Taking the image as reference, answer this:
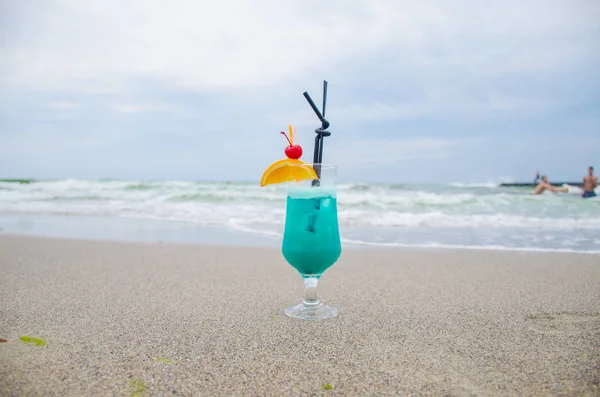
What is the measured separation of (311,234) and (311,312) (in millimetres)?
396

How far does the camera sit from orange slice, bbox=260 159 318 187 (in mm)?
2006

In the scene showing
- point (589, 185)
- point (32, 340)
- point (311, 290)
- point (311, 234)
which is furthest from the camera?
point (589, 185)

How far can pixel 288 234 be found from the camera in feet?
7.20

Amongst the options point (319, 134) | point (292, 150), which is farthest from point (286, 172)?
point (319, 134)

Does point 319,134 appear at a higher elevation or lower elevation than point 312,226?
higher

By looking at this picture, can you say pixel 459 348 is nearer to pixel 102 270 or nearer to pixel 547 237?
pixel 102 270

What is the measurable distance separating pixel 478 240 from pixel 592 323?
12.4 feet

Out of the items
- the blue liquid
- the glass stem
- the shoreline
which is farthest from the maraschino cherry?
the shoreline

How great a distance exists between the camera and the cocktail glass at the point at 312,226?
2.13m

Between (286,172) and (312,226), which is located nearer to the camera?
(286,172)

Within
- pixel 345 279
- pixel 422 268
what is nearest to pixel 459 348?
pixel 345 279

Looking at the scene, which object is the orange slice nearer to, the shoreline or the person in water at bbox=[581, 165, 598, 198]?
the shoreline

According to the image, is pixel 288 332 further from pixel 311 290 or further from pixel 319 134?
pixel 319 134

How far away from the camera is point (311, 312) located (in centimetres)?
223
